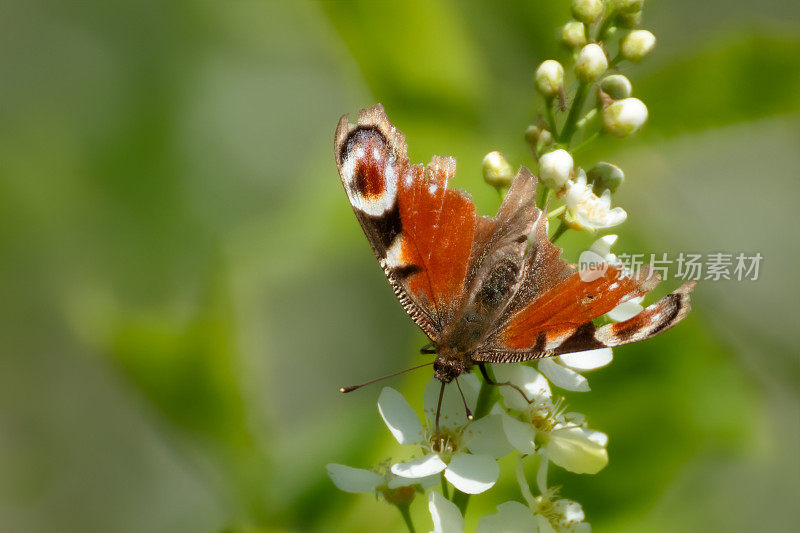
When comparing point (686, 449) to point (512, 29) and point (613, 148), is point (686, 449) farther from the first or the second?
point (512, 29)

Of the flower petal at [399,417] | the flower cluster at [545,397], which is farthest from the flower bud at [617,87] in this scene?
the flower petal at [399,417]

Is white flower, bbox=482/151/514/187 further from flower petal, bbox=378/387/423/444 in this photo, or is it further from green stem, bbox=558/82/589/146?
flower petal, bbox=378/387/423/444

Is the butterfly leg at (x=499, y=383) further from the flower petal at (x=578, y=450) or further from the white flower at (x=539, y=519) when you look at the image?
the white flower at (x=539, y=519)

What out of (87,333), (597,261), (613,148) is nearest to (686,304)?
(597,261)

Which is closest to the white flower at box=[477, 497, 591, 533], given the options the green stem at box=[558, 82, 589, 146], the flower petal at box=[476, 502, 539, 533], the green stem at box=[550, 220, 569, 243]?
the flower petal at box=[476, 502, 539, 533]

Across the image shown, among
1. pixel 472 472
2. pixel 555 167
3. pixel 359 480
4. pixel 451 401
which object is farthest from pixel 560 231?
pixel 359 480
